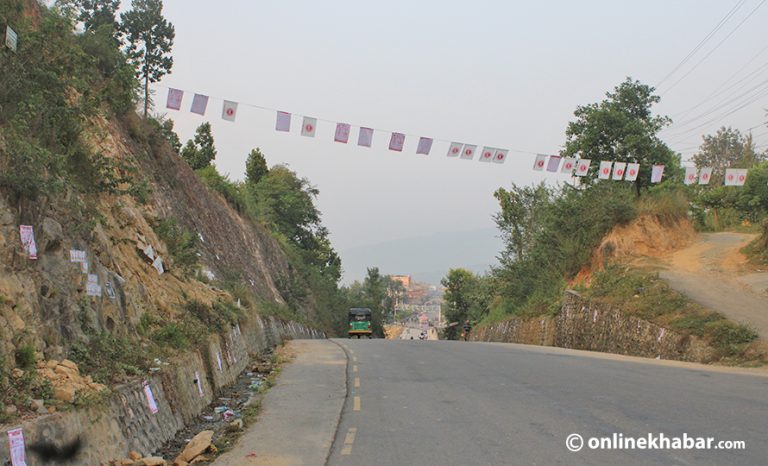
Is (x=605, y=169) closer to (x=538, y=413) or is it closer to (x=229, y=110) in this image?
(x=229, y=110)

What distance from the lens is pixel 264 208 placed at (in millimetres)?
69625

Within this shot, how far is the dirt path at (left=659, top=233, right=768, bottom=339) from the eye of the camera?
810 inches

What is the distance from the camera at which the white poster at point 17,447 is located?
5.36m

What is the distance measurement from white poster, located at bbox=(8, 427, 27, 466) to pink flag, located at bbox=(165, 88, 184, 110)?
54.5 ft

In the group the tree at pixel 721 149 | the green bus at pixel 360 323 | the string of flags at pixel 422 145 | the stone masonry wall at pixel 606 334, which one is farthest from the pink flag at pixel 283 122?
the tree at pixel 721 149

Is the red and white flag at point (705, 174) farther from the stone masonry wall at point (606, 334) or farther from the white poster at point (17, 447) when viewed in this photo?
the white poster at point (17, 447)

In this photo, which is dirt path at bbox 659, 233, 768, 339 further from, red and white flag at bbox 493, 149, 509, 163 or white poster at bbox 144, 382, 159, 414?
white poster at bbox 144, 382, 159, 414

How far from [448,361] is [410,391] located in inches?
214

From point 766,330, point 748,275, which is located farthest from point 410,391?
point 748,275

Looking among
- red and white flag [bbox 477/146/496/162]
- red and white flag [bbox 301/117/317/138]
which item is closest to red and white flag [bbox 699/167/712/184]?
red and white flag [bbox 477/146/496/162]

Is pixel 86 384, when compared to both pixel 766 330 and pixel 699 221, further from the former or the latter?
pixel 699 221

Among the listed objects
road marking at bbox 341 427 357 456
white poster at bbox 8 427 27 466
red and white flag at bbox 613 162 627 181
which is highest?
red and white flag at bbox 613 162 627 181

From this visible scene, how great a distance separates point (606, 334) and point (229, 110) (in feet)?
53.4

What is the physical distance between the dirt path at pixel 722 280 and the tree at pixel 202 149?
136 feet
